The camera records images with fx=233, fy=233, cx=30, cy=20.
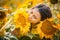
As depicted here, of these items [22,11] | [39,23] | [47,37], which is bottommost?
[47,37]

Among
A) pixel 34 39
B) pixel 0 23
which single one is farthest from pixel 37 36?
pixel 0 23

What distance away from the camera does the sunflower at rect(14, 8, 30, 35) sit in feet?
5.55

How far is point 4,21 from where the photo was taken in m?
1.69

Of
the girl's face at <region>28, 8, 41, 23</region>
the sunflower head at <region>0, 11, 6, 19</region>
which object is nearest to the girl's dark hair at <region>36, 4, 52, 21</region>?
A: the girl's face at <region>28, 8, 41, 23</region>

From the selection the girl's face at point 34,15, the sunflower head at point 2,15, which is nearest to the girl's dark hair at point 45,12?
the girl's face at point 34,15

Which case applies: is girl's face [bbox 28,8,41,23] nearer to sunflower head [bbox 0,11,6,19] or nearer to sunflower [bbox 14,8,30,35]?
sunflower [bbox 14,8,30,35]

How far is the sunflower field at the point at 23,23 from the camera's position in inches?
66.7

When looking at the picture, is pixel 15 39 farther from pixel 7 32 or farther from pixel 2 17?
pixel 2 17

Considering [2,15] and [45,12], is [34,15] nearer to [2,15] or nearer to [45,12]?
[45,12]

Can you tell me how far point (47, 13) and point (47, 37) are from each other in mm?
177

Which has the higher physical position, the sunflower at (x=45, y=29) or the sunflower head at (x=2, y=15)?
the sunflower head at (x=2, y=15)

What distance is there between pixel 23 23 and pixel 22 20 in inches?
0.9

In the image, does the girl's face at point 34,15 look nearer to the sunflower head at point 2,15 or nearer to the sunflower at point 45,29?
the sunflower at point 45,29

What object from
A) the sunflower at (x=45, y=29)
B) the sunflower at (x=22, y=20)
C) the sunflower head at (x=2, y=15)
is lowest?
the sunflower at (x=45, y=29)
